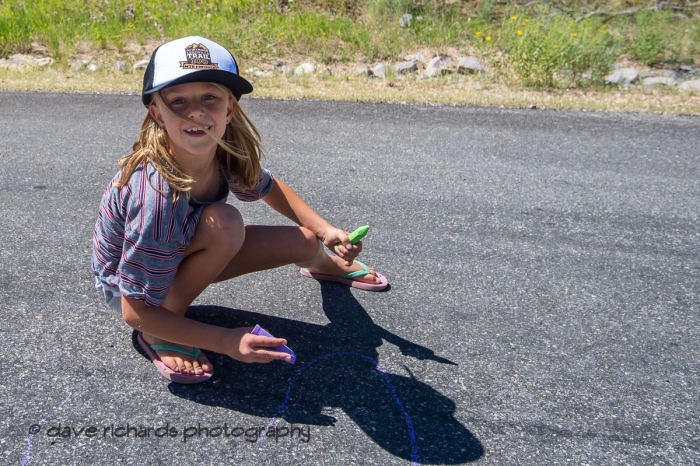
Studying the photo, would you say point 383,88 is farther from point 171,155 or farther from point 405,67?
point 171,155

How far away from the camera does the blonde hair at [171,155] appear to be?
2057 mm

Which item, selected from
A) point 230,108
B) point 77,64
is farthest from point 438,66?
point 230,108

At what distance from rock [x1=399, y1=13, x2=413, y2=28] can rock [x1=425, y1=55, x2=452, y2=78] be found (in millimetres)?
1227

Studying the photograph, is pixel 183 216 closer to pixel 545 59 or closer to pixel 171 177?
pixel 171 177

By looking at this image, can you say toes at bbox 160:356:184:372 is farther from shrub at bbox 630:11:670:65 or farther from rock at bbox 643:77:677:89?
shrub at bbox 630:11:670:65

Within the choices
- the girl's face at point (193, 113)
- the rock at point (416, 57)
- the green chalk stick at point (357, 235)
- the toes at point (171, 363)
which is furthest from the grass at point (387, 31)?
the toes at point (171, 363)

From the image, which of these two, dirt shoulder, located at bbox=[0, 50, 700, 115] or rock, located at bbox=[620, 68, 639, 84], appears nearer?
dirt shoulder, located at bbox=[0, 50, 700, 115]

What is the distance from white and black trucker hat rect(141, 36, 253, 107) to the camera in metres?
1.97

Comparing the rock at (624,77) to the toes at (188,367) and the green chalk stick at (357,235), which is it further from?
the toes at (188,367)

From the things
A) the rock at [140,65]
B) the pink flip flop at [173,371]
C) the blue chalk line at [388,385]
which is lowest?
the blue chalk line at [388,385]

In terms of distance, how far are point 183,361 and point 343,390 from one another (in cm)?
53

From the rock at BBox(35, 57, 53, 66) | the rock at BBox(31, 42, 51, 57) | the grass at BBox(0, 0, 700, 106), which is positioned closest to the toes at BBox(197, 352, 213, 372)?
the grass at BBox(0, 0, 700, 106)

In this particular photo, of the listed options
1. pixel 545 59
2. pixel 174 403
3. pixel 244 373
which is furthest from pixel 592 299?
pixel 545 59

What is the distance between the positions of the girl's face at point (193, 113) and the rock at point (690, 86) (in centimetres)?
493
